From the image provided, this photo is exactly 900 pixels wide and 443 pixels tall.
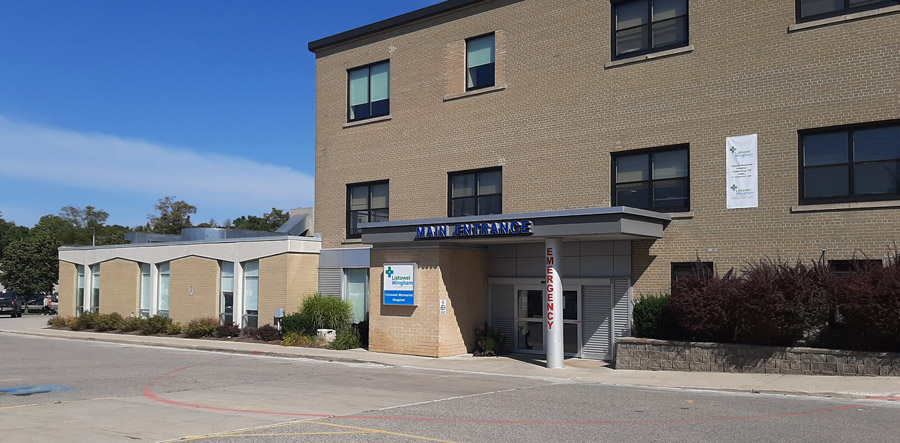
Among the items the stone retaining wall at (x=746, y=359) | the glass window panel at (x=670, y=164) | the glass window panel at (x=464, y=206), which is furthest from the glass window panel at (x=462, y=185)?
the stone retaining wall at (x=746, y=359)

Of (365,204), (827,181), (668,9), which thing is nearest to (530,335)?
(365,204)

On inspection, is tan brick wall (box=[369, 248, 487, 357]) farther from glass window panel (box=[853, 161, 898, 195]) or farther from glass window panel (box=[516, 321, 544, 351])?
glass window panel (box=[853, 161, 898, 195])

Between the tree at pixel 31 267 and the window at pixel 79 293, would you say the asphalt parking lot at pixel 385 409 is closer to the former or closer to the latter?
the window at pixel 79 293

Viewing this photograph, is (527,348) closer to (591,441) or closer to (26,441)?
(591,441)

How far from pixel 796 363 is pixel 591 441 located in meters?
9.04

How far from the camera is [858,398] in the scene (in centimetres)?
1452

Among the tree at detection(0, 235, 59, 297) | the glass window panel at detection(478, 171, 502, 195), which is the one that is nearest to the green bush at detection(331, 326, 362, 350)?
the glass window panel at detection(478, 171, 502, 195)

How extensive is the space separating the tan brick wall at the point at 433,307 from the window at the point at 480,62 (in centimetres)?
563

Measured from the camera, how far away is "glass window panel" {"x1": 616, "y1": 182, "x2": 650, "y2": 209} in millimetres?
22016

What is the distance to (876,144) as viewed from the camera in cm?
1858

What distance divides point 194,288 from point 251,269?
3271 mm

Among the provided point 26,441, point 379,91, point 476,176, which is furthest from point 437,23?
point 26,441

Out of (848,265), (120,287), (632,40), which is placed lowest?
(120,287)

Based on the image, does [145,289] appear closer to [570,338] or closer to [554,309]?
[570,338]
